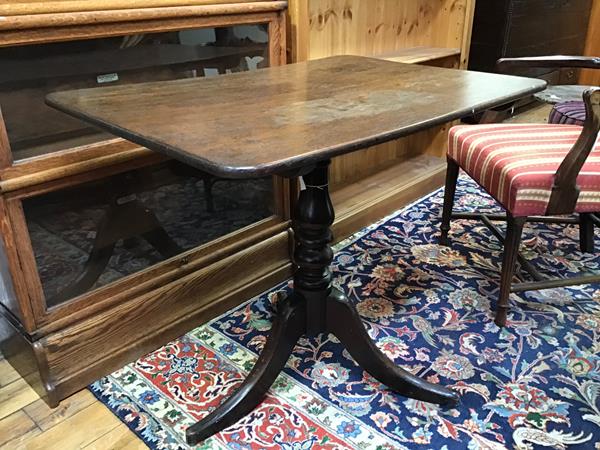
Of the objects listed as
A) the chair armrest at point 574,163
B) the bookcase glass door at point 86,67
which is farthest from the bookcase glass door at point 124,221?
the chair armrest at point 574,163

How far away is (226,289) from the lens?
178cm

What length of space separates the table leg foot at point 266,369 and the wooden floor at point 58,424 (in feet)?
0.64

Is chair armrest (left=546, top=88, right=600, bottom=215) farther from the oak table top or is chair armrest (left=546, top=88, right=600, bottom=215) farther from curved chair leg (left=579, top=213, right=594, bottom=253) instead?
curved chair leg (left=579, top=213, right=594, bottom=253)

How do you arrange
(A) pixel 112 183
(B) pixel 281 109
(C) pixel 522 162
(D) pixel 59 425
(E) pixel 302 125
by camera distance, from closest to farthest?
1. (E) pixel 302 125
2. (B) pixel 281 109
3. (D) pixel 59 425
4. (A) pixel 112 183
5. (C) pixel 522 162

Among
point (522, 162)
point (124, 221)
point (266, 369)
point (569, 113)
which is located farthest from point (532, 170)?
point (124, 221)

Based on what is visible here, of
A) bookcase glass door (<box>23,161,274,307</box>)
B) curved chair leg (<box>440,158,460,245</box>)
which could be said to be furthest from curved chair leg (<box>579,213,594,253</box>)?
bookcase glass door (<box>23,161,274,307</box>)

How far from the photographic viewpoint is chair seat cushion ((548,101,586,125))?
2.06m

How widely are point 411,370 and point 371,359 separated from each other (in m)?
0.16

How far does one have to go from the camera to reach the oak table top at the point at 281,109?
2.87 ft

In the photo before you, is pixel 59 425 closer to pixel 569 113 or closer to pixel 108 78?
pixel 108 78

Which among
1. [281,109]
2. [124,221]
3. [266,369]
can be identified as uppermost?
[281,109]

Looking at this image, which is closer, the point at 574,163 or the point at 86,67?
the point at 86,67

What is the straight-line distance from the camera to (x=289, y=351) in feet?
4.61

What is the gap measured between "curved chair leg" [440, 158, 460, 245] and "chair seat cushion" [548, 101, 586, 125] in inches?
19.1
